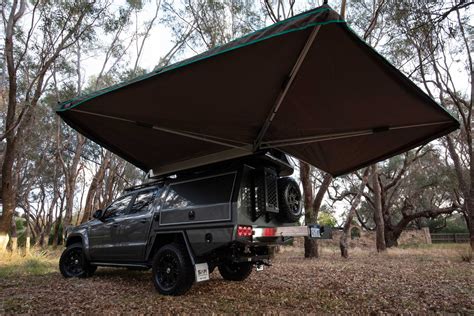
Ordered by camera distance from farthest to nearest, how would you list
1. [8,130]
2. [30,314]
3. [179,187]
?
[8,130] → [179,187] → [30,314]

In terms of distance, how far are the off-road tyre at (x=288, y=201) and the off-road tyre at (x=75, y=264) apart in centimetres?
393

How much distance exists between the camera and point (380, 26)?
1229 centimetres

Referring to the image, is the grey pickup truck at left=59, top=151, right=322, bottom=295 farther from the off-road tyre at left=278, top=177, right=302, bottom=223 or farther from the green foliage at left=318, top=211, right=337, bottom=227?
the green foliage at left=318, top=211, right=337, bottom=227

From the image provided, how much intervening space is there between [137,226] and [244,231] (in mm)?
2076

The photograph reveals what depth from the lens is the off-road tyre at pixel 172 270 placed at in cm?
462

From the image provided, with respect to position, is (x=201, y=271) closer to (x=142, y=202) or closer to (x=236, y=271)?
(x=236, y=271)

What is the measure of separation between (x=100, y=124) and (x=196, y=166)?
158 centimetres

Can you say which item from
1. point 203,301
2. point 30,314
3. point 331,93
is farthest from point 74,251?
point 331,93

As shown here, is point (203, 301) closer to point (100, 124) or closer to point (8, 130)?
point (100, 124)

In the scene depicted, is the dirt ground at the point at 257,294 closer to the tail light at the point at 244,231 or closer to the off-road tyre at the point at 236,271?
the off-road tyre at the point at 236,271

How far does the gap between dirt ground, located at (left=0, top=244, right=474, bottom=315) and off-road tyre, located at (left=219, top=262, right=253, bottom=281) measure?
0.48ft

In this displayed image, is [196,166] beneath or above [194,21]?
beneath

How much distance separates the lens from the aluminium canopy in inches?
122

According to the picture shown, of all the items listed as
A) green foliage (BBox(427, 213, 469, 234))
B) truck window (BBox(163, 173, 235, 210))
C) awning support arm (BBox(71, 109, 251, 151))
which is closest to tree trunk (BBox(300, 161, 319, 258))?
awning support arm (BBox(71, 109, 251, 151))
